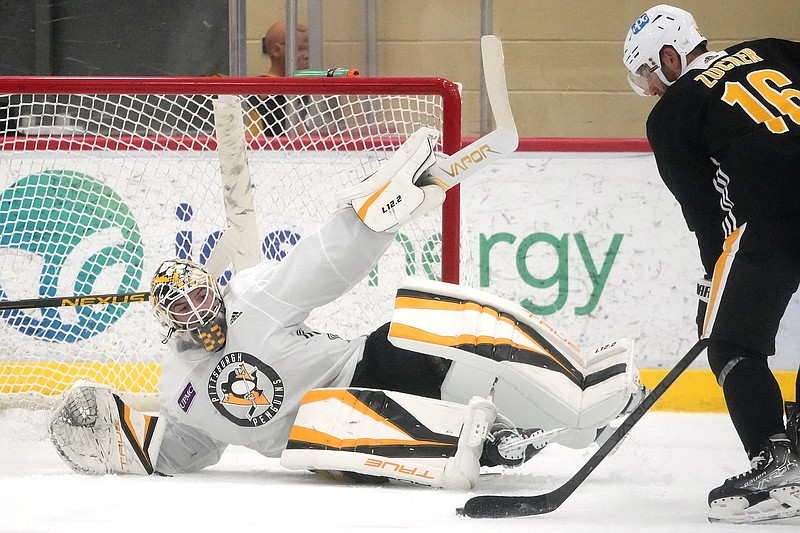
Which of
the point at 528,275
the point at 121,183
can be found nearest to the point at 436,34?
the point at 528,275

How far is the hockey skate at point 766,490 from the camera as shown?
1955mm

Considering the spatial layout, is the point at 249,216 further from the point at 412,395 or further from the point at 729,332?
the point at 729,332

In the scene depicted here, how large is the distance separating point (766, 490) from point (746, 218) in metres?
0.52

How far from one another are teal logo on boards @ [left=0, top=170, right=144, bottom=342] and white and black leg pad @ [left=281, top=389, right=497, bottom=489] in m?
1.40

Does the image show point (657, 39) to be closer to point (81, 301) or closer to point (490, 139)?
point (490, 139)

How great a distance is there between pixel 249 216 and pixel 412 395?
861mm

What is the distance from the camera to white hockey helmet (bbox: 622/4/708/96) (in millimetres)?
2344

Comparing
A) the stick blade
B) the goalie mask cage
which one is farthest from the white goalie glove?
the goalie mask cage

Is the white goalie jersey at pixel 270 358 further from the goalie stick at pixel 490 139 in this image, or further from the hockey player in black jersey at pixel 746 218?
the hockey player in black jersey at pixel 746 218

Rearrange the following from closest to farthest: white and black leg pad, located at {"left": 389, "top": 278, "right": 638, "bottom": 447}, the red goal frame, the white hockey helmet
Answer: the white hockey helmet → white and black leg pad, located at {"left": 389, "top": 278, "right": 638, "bottom": 447} → the red goal frame

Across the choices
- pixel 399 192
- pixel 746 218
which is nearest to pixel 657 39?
pixel 746 218

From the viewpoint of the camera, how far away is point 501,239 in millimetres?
3885

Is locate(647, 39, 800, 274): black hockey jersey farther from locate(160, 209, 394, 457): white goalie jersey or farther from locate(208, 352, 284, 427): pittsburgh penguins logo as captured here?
locate(208, 352, 284, 427): pittsburgh penguins logo

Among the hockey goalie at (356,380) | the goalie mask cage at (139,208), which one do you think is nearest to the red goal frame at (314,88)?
the goalie mask cage at (139,208)
